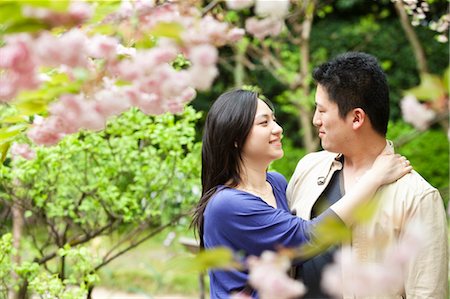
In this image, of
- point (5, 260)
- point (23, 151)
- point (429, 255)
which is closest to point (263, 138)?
point (429, 255)

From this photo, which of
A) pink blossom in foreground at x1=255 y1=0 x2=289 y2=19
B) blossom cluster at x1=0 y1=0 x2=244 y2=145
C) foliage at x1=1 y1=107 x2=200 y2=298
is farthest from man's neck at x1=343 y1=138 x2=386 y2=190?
foliage at x1=1 y1=107 x2=200 y2=298

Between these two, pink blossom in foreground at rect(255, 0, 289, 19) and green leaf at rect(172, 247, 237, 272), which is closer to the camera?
green leaf at rect(172, 247, 237, 272)

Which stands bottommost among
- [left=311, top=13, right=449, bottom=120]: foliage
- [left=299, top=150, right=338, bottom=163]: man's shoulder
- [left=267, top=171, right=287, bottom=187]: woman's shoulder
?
[left=311, top=13, right=449, bottom=120]: foliage

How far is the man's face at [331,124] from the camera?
95.7 inches

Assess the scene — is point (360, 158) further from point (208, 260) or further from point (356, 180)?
point (208, 260)

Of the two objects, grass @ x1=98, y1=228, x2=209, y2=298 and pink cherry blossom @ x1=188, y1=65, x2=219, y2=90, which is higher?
pink cherry blossom @ x1=188, y1=65, x2=219, y2=90

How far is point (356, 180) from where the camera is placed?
2.51m

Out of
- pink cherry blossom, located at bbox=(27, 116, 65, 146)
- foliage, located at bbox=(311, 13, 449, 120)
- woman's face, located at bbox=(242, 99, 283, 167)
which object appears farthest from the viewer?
foliage, located at bbox=(311, 13, 449, 120)

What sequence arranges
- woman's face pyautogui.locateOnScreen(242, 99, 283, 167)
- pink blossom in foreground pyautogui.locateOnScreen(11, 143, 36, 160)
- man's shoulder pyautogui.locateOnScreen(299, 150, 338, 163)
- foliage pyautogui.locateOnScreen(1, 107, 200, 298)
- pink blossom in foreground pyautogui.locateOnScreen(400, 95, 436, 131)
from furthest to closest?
foliage pyautogui.locateOnScreen(1, 107, 200, 298)
pink blossom in foreground pyautogui.locateOnScreen(11, 143, 36, 160)
man's shoulder pyautogui.locateOnScreen(299, 150, 338, 163)
woman's face pyautogui.locateOnScreen(242, 99, 283, 167)
pink blossom in foreground pyautogui.locateOnScreen(400, 95, 436, 131)

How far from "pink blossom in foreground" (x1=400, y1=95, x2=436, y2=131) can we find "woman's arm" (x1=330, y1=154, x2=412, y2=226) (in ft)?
3.03

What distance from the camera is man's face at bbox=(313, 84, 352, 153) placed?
7.97 feet

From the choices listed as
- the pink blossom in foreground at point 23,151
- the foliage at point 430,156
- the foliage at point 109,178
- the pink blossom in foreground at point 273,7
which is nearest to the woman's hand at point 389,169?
the pink blossom in foreground at point 273,7

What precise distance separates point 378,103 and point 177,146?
6.27ft

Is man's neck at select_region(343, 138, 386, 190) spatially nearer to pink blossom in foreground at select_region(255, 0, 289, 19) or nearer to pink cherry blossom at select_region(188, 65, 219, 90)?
pink blossom in foreground at select_region(255, 0, 289, 19)
